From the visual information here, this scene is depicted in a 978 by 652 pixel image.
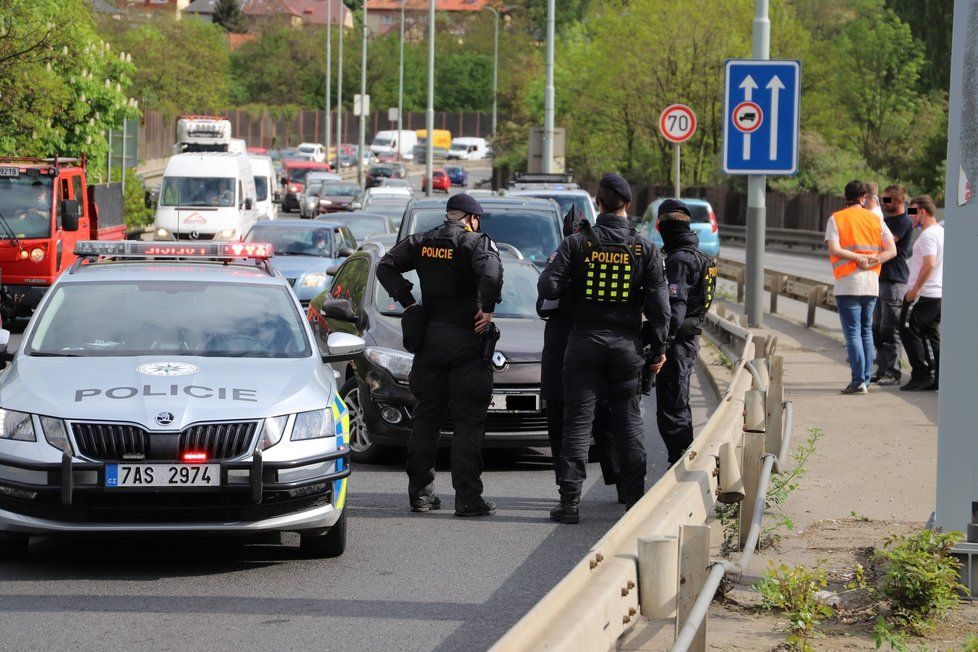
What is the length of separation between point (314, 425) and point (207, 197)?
94.4 feet

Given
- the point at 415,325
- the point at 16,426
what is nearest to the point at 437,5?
the point at 415,325

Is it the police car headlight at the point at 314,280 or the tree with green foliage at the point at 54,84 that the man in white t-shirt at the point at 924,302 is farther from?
the tree with green foliage at the point at 54,84

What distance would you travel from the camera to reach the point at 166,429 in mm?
7172

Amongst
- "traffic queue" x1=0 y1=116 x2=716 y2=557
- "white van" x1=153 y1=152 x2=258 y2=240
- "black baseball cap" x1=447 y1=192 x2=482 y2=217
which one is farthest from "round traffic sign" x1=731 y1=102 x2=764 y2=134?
"white van" x1=153 y1=152 x2=258 y2=240

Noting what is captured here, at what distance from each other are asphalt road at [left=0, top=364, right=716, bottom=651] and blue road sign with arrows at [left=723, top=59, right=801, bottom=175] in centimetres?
690

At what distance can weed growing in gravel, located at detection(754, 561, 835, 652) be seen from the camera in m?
6.05

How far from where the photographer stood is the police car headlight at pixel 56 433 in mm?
7160

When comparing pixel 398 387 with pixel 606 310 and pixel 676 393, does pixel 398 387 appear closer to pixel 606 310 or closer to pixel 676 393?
pixel 676 393

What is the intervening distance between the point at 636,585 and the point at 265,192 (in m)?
40.5

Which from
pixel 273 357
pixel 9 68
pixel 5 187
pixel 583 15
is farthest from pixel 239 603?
pixel 583 15

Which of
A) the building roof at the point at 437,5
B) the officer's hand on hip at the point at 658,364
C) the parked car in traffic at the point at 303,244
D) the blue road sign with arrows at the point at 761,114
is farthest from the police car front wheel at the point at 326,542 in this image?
the building roof at the point at 437,5

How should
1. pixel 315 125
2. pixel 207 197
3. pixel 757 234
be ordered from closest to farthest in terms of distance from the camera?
pixel 757 234
pixel 207 197
pixel 315 125

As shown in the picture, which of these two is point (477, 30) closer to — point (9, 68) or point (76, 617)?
point (9, 68)

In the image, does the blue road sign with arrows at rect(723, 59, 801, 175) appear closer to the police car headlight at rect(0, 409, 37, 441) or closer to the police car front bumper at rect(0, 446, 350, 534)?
the police car front bumper at rect(0, 446, 350, 534)
